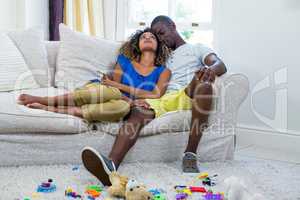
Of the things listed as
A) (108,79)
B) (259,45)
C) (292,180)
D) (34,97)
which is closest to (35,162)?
(34,97)

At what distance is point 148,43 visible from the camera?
2979 mm

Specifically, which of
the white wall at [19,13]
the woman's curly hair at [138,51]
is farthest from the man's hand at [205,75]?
the white wall at [19,13]

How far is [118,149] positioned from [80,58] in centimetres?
92

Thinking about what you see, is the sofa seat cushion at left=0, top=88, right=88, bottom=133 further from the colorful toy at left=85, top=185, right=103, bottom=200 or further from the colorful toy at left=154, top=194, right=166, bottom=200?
the colorful toy at left=154, top=194, right=166, bottom=200

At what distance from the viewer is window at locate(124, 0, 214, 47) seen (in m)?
3.79

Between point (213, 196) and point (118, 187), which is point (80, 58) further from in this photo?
point (213, 196)

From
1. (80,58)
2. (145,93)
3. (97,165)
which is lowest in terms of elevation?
(97,165)

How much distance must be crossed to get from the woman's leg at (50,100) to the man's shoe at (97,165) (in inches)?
18.7

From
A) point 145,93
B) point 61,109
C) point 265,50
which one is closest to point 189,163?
point 145,93

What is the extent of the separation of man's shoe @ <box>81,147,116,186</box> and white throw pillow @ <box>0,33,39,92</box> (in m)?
1.01

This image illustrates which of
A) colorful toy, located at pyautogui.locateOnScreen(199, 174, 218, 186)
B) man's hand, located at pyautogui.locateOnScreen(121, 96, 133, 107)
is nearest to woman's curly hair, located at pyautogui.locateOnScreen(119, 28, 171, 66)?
man's hand, located at pyautogui.locateOnScreen(121, 96, 133, 107)

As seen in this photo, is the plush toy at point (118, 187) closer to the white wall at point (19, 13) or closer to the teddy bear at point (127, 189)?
the teddy bear at point (127, 189)

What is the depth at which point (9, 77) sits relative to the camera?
9.85 ft

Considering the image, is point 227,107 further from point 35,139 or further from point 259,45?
point 35,139
